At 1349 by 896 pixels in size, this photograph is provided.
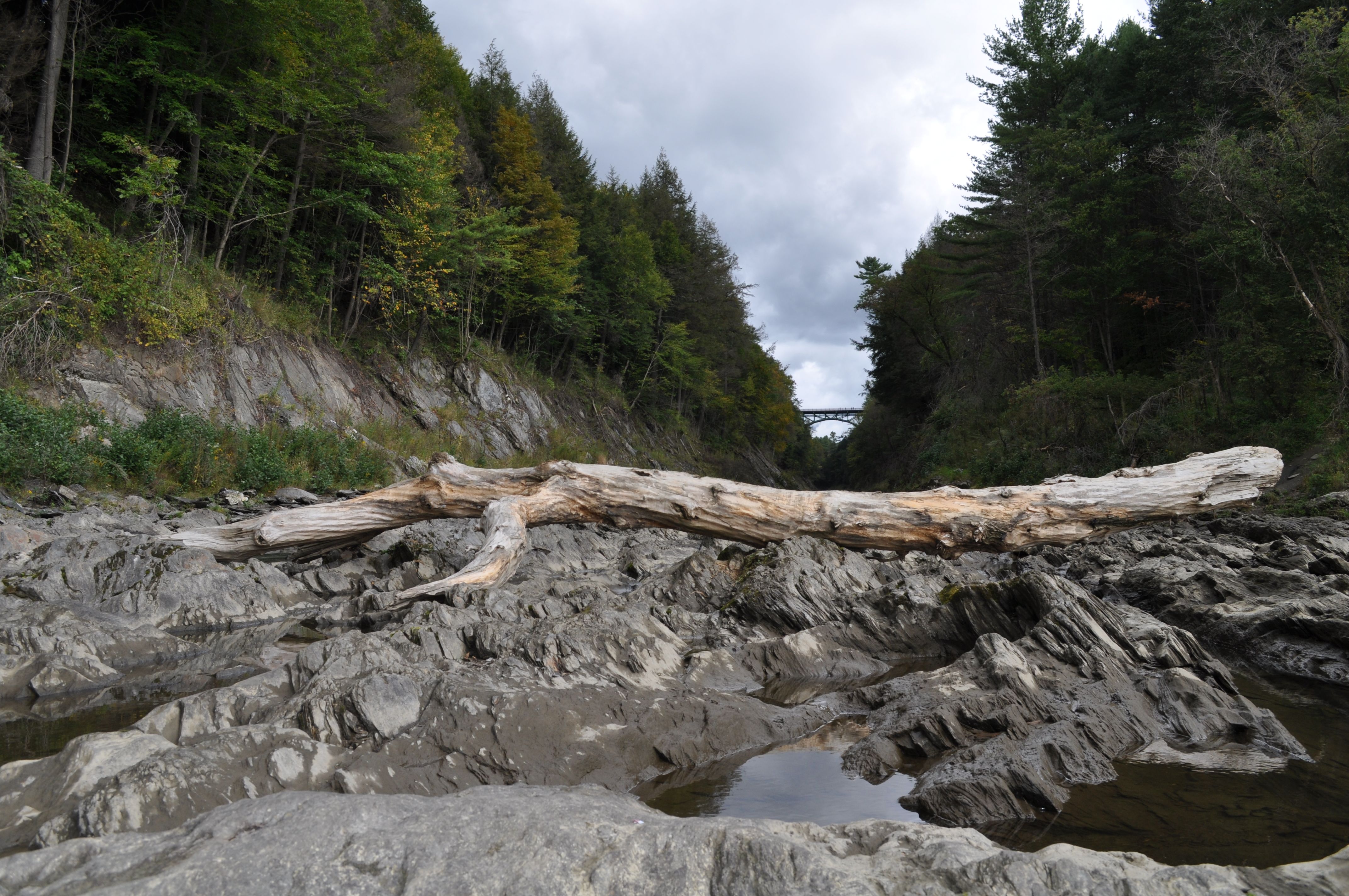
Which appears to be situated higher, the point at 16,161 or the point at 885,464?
the point at 16,161

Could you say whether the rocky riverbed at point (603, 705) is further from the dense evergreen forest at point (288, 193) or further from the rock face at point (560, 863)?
the dense evergreen forest at point (288, 193)

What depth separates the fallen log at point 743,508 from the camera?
288 inches

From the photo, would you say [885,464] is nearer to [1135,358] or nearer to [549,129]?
[1135,358]

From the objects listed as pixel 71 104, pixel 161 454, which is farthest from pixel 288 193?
pixel 161 454

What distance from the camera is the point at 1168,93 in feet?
72.9

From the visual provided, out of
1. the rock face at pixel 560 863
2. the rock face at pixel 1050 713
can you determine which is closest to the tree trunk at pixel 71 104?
the rock face at pixel 560 863

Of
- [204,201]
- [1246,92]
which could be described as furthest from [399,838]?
[1246,92]

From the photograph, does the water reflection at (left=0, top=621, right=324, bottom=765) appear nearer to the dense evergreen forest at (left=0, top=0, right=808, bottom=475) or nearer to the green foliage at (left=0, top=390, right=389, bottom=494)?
the green foliage at (left=0, top=390, right=389, bottom=494)

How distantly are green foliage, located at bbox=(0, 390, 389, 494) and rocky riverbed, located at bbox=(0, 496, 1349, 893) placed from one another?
1.72 metres

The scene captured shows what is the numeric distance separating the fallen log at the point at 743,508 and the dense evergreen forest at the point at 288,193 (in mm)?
6831

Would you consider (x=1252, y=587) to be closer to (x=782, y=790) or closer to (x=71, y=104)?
(x=782, y=790)

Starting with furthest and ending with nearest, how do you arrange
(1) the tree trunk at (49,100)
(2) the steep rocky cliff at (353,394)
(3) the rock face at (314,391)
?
(1) the tree trunk at (49,100) < (2) the steep rocky cliff at (353,394) < (3) the rock face at (314,391)

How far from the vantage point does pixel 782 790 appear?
10.9ft

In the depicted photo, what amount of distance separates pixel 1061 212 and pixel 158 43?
2488 cm
